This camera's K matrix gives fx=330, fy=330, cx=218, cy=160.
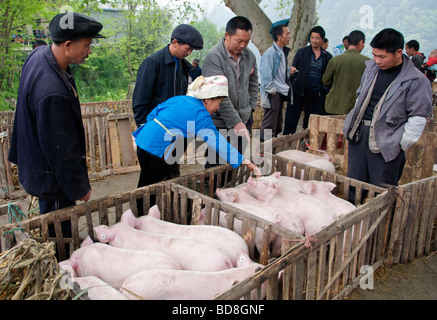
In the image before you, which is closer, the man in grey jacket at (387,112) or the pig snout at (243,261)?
the pig snout at (243,261)

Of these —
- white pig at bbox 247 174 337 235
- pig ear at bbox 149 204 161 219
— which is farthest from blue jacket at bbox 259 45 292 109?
pig ear at bbox 149 204 161 219

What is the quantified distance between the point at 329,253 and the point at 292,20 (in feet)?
27.4

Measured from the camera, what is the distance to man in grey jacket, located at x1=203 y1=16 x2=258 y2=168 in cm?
401

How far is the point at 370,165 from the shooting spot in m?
3.79

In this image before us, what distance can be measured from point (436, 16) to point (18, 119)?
56.9 metres

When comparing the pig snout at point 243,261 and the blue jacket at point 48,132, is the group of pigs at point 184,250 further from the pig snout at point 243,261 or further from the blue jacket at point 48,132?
the blue jacket at point 48,132

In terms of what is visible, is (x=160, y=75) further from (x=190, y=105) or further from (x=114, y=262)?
(x=114, y=262)

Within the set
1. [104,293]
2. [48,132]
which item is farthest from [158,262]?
[48,132]

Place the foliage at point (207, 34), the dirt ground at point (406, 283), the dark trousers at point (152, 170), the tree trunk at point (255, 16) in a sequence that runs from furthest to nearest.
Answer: the foliage at point (207, 34)
the tree trunk at point (255, 16)
the dark trousers at point (152, 170)
the dirt ground at point (406, 283)

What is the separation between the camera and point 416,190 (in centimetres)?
327

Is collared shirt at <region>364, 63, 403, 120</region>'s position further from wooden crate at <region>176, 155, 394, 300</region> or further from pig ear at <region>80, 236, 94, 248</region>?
pig ear at <region>80, 236, 94, 248</region>

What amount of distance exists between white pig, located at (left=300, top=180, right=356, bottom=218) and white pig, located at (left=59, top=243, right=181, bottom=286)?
1.89m

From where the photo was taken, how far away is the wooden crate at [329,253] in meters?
2.10

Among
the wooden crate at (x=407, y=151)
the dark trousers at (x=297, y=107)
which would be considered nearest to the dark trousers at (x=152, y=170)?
the wooden crate at (x=407, y=151)
